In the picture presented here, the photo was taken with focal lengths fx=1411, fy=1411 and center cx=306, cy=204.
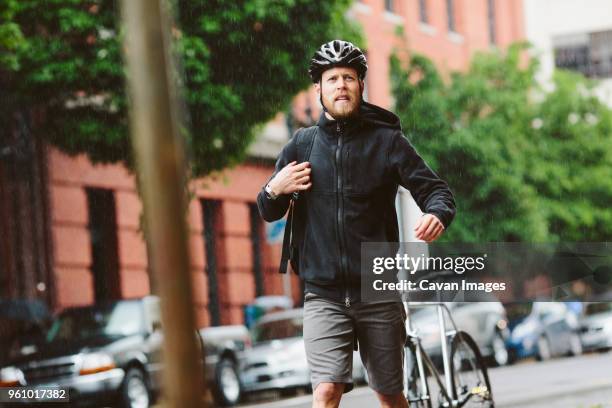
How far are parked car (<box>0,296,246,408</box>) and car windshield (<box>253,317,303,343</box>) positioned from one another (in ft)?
9.70

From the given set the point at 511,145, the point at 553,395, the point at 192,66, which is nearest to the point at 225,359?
the point at 192,66

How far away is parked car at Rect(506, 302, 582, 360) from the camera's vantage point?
80.0ft

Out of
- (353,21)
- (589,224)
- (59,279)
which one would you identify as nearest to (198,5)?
(353,21)

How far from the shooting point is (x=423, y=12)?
36469mm

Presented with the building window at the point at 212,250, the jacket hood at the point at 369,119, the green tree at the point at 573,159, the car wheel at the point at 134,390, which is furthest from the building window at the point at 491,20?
the jacket hood at the point at 369,119

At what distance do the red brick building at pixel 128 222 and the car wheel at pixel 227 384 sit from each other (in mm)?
1376

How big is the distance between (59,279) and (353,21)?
7075 millimetres

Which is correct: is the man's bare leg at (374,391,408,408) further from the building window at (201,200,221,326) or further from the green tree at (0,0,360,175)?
the building window at (201,200,221,326)

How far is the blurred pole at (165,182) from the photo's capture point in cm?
290

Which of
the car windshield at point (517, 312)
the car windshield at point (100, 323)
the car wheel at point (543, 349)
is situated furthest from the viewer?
the car wheel at point (543, 349)

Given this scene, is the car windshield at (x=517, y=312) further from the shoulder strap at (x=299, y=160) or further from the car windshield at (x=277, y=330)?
the shoulder strap at (x=299, y=160)

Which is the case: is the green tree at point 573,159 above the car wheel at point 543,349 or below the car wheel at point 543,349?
above

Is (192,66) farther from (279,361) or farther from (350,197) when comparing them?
(350,197)

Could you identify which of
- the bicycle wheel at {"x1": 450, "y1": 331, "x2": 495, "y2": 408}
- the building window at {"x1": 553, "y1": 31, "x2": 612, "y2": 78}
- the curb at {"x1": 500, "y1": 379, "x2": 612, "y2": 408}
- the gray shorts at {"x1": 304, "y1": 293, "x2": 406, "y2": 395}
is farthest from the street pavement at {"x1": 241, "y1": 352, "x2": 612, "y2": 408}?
the building window at {"x1": 553, "y1": 31, "x2": 612, "y2": 78}
